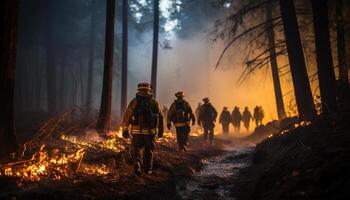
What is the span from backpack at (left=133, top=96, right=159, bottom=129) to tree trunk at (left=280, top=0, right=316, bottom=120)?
5.32 meters

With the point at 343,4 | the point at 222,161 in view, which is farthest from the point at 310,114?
the point at 343,4

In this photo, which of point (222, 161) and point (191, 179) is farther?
point (222, 161)

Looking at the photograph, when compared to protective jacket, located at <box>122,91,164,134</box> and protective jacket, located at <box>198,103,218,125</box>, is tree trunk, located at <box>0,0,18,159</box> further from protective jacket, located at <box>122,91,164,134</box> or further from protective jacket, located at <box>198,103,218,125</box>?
protective jacket, located at <box>198,103,218,125</box>

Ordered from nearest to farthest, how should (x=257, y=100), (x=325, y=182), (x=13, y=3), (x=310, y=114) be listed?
(x=325, y=182) < (x=13, y=3) < (x=310, y=114) < (x=257, y=100)

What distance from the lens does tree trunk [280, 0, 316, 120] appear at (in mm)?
11164

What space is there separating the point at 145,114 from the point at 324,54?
5.27 metres

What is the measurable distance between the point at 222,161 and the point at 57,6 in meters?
24.6

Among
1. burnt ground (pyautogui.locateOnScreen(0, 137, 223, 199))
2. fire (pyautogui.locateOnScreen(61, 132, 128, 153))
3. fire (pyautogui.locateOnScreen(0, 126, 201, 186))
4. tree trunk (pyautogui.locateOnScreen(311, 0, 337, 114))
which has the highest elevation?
tree trunk (pyautogui.locateOnScreen(311, 0, 337, 114))

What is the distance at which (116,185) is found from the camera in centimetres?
649

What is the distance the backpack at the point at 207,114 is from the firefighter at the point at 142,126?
7.65 m

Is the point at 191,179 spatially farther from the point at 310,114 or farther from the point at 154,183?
the point at 310,114

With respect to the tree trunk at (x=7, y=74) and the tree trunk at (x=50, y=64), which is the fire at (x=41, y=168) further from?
the tree trunk at (x=50, y=64)

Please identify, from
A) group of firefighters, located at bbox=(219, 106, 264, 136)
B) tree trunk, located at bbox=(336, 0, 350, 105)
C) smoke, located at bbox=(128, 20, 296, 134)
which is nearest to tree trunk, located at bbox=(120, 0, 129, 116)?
group of firefighters, located at bbox=(219, 106, 264, 136)

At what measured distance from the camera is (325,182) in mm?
4289
